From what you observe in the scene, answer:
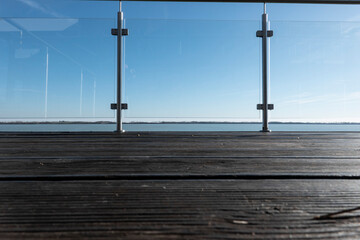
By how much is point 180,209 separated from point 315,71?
2805 millimetres

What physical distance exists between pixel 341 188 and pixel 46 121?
2705 millimetres

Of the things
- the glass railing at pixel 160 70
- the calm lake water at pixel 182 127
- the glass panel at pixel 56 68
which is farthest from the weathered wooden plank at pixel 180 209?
the glass panel at pixel 56 68

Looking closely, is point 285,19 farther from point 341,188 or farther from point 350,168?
point 341,188

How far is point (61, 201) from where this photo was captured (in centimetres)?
45

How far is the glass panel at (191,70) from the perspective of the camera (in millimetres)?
2607

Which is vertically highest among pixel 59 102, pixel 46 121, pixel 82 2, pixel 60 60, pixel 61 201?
pixel 82 2

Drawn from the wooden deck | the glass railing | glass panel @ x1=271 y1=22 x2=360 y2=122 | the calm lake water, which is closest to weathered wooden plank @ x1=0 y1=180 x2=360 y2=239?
the wooden deck

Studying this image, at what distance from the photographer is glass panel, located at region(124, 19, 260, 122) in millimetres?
2607

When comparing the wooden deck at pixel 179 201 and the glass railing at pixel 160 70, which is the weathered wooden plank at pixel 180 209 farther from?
the glass railing at pixel 160 70

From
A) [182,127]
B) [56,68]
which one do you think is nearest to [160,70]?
[182,127]

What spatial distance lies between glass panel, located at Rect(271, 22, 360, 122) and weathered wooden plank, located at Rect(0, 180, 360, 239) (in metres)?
2.16

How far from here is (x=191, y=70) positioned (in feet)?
10.00

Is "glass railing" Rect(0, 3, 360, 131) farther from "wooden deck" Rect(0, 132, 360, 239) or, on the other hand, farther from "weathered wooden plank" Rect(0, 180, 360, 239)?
"weathered wooden plank" Rect(0, 180, 360, 239)

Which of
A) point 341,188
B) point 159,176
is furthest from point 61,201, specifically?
point 341,188
